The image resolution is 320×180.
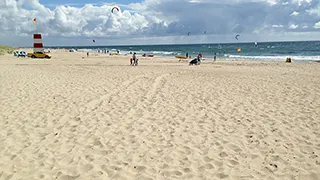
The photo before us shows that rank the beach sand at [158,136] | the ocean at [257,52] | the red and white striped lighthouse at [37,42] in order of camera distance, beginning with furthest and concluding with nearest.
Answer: the ocean at [257,52], the red and white striped lighthouse at [37,42], the beach sand at [158,136]

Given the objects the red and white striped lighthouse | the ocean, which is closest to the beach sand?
the red and white striped lighthouse

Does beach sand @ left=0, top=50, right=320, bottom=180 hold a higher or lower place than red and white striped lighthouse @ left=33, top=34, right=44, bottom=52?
lower

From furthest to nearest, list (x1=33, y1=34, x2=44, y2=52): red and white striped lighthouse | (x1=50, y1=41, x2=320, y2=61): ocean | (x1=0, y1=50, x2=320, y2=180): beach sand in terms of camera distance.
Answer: (x1=50, y1=41, x2=320, y2=61): ocean
(x1=33, y1=34, x2=44, y2=52): red and white striped lighthouse
(x1=0, y1=50, x2=320, y2=180): beach sand

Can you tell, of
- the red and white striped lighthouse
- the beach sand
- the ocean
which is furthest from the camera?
the ocean

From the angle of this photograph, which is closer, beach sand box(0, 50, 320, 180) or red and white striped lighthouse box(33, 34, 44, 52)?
beach sand box(0, 50, 320, 180)

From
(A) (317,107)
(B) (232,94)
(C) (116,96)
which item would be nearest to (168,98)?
(C) (116,96)

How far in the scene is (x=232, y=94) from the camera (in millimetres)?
9875

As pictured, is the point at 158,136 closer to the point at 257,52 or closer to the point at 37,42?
the point at 37,42

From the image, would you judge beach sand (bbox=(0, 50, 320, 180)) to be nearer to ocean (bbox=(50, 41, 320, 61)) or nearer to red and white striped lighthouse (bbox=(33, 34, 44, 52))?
red and white striped lighthouse (bbox=(33, 34, 44, 52))

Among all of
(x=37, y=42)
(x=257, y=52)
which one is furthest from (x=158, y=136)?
(x=257, y=52)

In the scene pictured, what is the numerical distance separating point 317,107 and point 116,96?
20.8 feet

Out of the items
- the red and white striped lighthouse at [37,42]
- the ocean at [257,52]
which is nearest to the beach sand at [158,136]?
the red and white striped lighthouse at [37,42]

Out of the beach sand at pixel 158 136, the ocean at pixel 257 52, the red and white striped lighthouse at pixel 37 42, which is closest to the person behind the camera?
the beach sand at pixel 158 136

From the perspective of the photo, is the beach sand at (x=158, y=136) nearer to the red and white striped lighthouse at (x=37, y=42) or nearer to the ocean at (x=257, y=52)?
the red and white striped lighthouse at (x=37, y=42)
